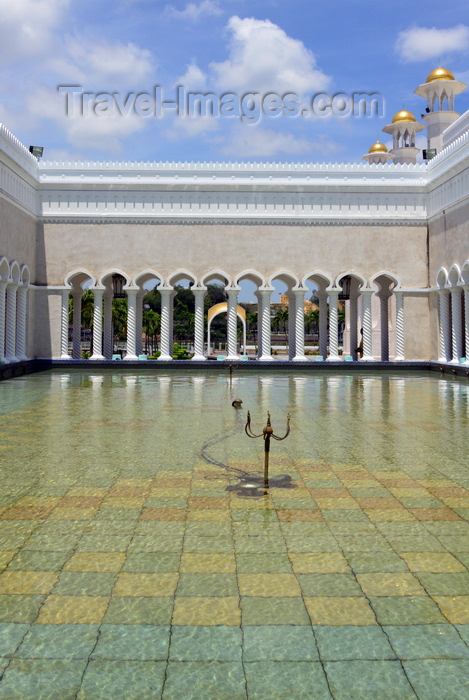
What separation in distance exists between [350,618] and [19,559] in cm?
220

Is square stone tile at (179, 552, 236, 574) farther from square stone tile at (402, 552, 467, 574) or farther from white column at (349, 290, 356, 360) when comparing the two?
white column at (349, 290, 356, 360)

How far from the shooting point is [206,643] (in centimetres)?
312

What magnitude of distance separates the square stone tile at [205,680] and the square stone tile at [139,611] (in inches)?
16.1

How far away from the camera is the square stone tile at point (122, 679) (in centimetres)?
275

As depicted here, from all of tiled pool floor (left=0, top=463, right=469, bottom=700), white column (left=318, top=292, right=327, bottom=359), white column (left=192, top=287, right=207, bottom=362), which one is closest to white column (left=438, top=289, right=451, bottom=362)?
white column (left=318, top=292, right=327, bottom=359)

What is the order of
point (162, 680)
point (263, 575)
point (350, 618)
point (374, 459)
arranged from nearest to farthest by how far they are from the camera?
point (162, 680), point (350, 618), point (263, 575), point (374, 459)

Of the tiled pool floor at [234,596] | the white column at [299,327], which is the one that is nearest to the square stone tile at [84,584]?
the tiled pool floor at [234,596]

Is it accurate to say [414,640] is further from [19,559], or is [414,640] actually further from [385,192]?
[385,192]

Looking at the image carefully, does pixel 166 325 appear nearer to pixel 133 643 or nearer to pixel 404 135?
pixel 404 135

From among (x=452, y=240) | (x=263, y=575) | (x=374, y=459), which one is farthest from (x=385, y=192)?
(x=263, y=575)

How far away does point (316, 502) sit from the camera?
5418 mm

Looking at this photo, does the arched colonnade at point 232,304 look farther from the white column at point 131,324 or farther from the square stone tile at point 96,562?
the square stone tile at point 96,562

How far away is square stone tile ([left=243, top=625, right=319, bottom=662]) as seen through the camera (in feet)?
9.89

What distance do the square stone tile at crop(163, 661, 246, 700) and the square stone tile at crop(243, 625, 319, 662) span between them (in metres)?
0.13
